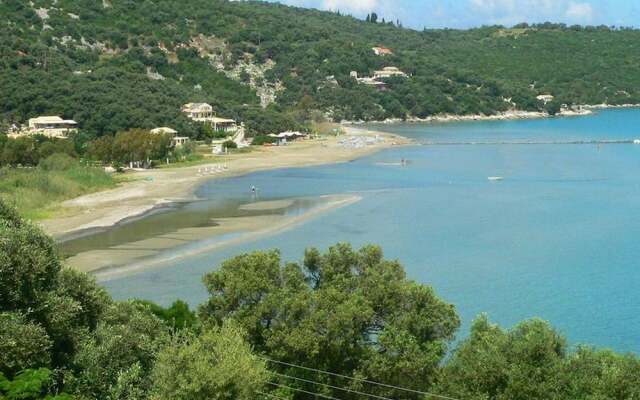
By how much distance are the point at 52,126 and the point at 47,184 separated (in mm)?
27715

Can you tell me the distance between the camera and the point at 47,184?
145 feet

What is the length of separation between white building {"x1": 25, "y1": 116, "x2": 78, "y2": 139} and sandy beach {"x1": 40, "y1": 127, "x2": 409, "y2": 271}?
12.5m

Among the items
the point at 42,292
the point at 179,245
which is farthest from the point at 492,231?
the point at 42,292

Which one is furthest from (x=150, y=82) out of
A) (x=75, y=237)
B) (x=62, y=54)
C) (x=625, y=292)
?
(x=625, y=292)

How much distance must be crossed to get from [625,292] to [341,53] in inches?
4107

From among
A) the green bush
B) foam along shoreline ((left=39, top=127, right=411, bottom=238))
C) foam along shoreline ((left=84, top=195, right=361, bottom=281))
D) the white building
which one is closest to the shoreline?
foam along shoreline ((left=39, top=127, right=411, bottom=238))

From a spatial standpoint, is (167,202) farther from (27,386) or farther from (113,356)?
(27,386)

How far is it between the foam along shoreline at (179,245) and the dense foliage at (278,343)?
550 inches

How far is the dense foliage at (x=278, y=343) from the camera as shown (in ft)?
37.9

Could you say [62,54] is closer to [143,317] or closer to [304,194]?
[304,194]

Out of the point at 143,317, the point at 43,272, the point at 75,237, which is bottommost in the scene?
the point at 75,237

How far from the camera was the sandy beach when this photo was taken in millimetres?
33453

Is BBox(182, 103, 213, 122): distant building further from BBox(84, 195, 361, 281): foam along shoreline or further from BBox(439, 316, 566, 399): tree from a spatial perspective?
BBox(439, 316, 566, 399): tree

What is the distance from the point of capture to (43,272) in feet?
42.6
